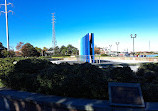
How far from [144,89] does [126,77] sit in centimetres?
80

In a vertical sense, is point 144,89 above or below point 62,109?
above

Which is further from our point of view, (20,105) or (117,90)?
(20,105)

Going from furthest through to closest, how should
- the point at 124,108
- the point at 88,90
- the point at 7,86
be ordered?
the point at 7,86 < the point at 88,90 < the point at 124,108

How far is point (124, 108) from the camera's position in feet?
7.93

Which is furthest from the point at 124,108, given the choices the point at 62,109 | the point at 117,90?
the point at 62,109

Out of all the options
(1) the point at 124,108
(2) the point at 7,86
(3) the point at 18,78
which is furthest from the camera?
(2) the point at 7,86

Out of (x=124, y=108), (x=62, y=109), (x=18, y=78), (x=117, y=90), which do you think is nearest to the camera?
(x=124, y=108)

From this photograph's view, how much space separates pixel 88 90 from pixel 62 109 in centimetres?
78

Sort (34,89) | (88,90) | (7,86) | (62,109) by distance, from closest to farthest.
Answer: (62,109) < (88,90) < (34,89) < (7,86)

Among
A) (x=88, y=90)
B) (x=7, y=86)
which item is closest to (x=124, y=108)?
(x=88, y=90)

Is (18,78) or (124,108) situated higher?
(18,78)

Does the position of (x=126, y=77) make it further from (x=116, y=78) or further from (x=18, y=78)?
(x=18, y=78)

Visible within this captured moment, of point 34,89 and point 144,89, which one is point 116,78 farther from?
point 34,89

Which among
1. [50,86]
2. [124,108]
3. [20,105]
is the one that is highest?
[50,86]
